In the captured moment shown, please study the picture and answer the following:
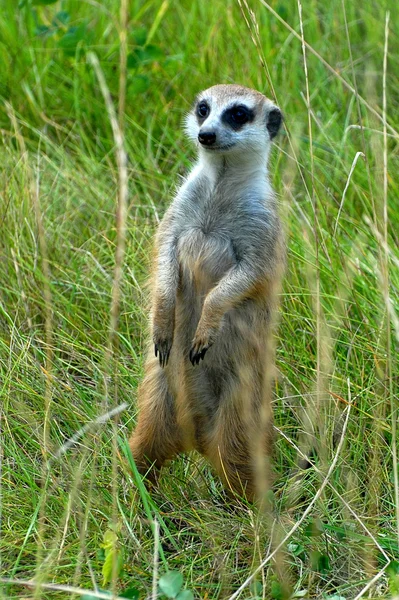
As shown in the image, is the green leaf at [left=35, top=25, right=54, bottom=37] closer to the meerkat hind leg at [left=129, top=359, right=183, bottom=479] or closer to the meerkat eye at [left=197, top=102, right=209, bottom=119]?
the meerkat eye at [left=197, top=102, right=209, bottom=119]

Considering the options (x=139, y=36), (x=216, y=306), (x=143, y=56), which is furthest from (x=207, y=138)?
(x=139, y=36)

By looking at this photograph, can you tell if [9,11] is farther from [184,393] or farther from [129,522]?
[129,522]

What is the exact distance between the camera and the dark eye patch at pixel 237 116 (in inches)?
142

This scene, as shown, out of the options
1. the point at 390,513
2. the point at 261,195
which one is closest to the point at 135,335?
the point at 261,195

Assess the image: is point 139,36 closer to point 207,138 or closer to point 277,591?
point 207,138

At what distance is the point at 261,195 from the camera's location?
3.57 metres

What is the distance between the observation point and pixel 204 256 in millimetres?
3500

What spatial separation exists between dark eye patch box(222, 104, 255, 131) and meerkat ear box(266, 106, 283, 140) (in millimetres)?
125

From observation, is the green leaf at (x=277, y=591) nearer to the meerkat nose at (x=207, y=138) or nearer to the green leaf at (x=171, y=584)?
the green leaf at (x=171, y=584)

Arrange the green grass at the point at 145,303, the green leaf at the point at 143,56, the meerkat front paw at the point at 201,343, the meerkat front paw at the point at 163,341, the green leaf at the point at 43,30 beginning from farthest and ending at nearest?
the green leaf at the point at 43,30 < the green leaf at the point at 143,56 < the meerkat front paw at the point at 163,341 < the meerkat front paw at the point at 201,343 < the green grass at the point at 145,303

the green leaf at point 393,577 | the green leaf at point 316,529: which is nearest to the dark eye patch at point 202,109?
the green leaf at point 316,529

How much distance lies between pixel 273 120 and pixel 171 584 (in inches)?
76.5

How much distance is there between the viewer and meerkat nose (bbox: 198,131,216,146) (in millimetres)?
3443

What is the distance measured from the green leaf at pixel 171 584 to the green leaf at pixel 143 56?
3.21 meters
